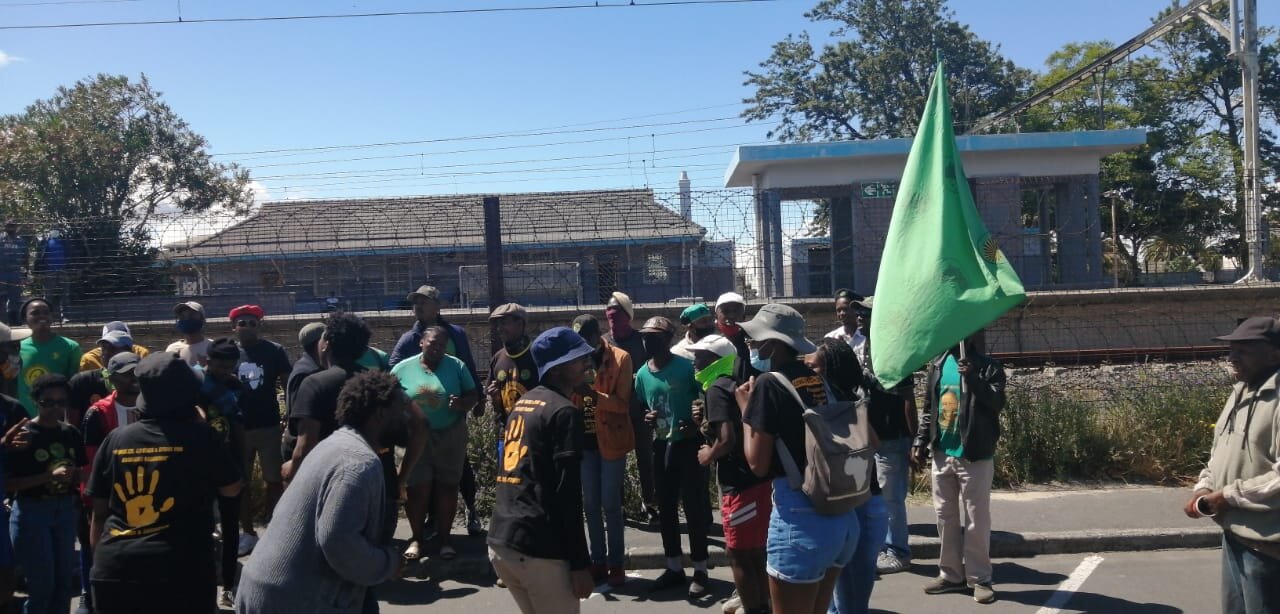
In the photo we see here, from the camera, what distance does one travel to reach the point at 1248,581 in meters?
4.02

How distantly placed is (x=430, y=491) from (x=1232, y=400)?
5.19 m

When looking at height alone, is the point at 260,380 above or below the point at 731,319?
below

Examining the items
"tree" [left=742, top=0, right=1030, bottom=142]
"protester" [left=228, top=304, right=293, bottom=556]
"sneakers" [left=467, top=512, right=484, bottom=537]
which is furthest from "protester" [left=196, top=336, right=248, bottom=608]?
"tree" [left=742, top=0, right=1030, bottom=142]

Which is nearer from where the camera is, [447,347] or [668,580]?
[668,580]

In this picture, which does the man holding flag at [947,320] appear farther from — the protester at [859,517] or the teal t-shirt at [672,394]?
the teal t-shirt at [672,394]

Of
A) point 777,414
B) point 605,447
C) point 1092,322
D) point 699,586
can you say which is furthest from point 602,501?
point 1092,322

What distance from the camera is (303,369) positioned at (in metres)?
6.00

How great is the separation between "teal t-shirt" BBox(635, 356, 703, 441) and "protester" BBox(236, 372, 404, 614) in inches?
118

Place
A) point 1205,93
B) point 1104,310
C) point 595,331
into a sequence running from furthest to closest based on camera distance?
point 1205,93, point 1104,310, point 595,331

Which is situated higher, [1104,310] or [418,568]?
[1104,310]

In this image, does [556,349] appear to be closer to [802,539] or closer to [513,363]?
[802,539]

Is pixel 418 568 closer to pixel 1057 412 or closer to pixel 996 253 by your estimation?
pixel 996 253

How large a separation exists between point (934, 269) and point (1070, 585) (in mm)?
2768

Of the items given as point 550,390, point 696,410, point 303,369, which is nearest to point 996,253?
point 696,410
